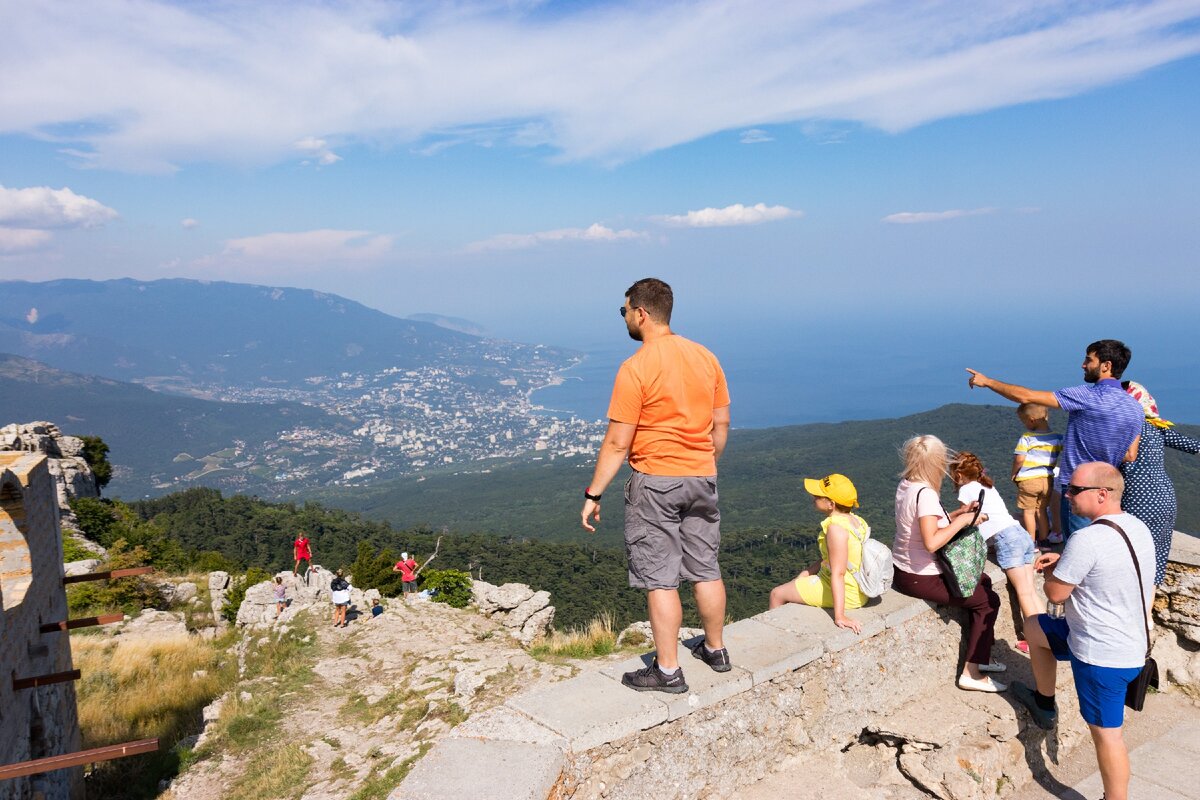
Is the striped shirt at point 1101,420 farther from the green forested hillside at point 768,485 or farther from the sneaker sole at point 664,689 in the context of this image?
the green forested hillside at point 768,485

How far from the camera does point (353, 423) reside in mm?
186750

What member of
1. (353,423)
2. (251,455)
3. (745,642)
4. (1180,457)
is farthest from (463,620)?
(353,423)

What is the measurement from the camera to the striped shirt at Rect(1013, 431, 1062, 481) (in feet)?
16.8

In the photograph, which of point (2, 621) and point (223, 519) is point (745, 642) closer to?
point (2, 621)

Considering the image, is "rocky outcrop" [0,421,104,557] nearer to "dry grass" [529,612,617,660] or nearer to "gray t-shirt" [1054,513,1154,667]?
"dry grass" [529,612,617,660]

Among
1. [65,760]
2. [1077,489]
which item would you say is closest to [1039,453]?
[1077,489]

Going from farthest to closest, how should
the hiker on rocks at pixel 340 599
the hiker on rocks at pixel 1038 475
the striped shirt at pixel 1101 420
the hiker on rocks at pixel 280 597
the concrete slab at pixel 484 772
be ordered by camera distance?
the hiker on rocks at pixel 280 597 → the hiker on rocks at pixel 340 599 → the hiker on rocks at pixel 1038 475 → the striped shirt at pixel 1101 420 → the concrete slab at pixel 484 772

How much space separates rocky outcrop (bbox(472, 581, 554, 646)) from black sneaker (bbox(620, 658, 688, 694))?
7.86 m

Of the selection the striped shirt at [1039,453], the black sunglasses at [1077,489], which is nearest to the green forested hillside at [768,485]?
the striped shirt at [1039,453]

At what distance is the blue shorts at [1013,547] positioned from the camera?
14.1 feet

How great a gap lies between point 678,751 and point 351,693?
6.66 m

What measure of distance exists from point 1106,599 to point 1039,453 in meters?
2.27

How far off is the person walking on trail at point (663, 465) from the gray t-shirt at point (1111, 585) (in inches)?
66.6

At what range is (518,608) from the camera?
1185 cm
